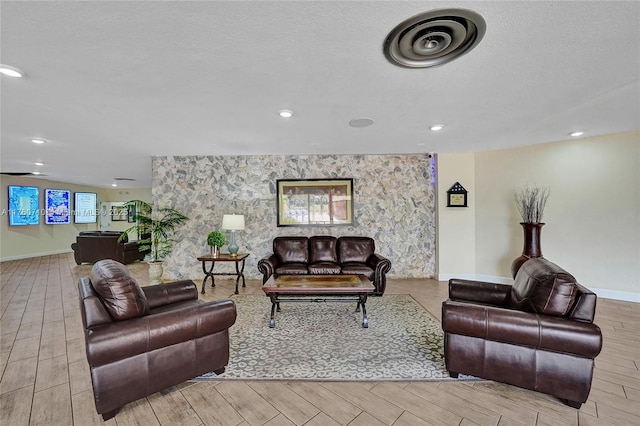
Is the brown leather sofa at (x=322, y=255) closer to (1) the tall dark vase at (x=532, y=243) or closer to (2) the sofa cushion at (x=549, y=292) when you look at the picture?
(1) the tall dark vase at (x=532, y=243)

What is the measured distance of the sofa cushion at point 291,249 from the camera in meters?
4.75

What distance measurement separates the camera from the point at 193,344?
6.36 feet

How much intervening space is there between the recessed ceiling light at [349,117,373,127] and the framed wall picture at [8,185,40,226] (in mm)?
9959

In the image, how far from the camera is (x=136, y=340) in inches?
67.1

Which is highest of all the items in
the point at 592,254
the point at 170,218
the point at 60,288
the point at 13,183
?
the point at 13,183

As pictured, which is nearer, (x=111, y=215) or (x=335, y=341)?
(x=335, y=341)

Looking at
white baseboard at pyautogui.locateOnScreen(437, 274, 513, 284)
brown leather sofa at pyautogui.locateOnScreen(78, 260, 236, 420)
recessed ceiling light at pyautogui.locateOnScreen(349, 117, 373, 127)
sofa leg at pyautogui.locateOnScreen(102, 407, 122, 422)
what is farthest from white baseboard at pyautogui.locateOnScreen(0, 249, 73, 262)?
white baseboard at pyautogui.locateOnScreen(437, 274, 513, 284)

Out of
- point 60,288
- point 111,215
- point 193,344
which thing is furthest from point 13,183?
point 193,344

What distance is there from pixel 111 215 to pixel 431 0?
12670mm

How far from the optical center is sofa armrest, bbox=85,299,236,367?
5.29ft

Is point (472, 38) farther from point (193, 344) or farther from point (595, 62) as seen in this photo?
point (193, 344)

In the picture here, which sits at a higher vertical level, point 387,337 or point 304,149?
point 304,149

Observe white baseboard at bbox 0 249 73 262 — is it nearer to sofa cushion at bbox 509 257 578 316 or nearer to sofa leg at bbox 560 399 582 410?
sofa cushion at bbox 509 257 578 316

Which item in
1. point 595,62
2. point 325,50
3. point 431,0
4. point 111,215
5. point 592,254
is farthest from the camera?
point 111,215
